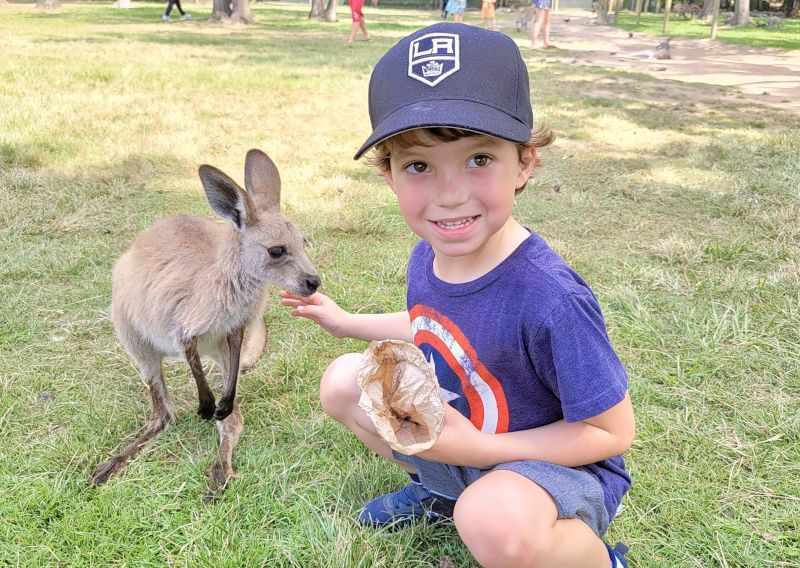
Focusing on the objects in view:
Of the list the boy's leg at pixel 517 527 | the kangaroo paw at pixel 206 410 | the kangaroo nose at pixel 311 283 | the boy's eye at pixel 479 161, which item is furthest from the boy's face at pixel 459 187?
the kangaroo paw at pixel 206 410

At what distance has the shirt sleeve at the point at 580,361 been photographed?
4.11 feet

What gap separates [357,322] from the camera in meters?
1.86

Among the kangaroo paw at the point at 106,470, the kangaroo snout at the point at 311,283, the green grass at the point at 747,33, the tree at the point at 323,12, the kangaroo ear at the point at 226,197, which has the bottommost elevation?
the kangaroo paw at the point at 106,470

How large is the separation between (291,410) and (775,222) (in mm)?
2741

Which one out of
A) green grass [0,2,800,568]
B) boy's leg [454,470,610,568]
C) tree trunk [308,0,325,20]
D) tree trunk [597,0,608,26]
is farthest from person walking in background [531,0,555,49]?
boy's leg [454,470,610,568]

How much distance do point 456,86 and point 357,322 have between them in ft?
2.66

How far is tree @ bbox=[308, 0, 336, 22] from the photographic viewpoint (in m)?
19.7

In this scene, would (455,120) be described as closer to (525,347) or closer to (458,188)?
(458,188)

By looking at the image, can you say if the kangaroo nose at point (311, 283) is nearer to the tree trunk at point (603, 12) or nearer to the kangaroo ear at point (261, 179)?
the kangaroo ear at point (261, 179)

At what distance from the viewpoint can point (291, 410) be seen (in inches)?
86.1

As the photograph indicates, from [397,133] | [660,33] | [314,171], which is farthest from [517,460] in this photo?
[660,33]

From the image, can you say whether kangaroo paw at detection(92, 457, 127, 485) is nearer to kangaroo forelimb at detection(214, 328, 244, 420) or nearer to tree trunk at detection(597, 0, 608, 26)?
kangaroo forelimb at detection(214, 328, 244, 420)

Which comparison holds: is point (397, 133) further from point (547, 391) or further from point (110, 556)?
point (110, 556)

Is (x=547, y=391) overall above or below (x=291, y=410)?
above
